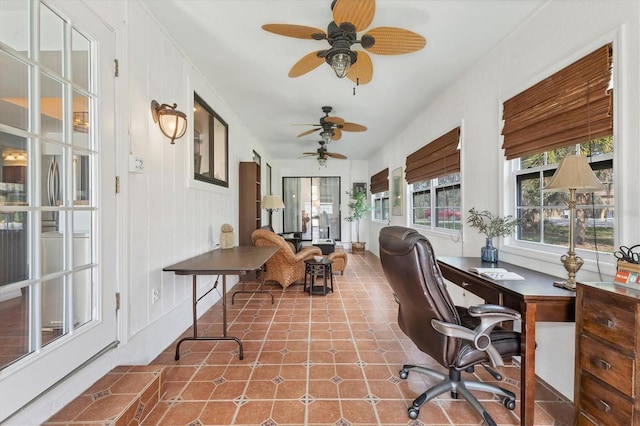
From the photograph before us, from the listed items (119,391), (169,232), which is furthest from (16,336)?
(169,232)

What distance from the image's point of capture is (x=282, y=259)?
158 inches

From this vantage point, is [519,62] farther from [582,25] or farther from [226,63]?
[226,63]

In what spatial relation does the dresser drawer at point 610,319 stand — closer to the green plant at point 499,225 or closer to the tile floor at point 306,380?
the tile floor at point 306,380

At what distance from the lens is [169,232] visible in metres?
2.48

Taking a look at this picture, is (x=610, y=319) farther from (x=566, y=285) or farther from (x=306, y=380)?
(x=306, y=380)

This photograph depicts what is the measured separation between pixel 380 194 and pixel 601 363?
6.09 metres

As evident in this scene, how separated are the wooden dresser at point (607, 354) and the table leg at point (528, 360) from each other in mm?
180

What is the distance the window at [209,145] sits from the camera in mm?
3123

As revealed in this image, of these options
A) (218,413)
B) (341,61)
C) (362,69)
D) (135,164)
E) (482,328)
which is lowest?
(218,413)

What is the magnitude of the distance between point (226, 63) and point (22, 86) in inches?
74.6

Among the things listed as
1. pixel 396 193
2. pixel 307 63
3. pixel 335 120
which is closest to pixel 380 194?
pixel 396 193

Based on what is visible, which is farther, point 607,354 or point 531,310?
point 531,310

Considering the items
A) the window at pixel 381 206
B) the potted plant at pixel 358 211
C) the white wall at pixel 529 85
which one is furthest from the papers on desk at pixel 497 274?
the potted plant at pixel 358 211

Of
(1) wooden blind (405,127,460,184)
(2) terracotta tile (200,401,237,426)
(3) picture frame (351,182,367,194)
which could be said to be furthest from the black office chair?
(3) picture frame (351,182,367,194)
